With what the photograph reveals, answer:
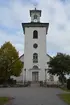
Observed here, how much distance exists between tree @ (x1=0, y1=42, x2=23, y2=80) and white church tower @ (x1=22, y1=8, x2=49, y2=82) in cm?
273

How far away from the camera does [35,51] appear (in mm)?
66000

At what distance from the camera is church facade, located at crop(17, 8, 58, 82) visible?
64.9m

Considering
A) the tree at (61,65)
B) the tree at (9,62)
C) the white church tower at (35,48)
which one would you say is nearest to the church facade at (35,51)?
the white church tower at (35,48)

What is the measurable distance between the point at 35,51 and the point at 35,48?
738 millimetres

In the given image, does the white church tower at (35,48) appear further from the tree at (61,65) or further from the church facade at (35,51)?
the tree at (61,65)

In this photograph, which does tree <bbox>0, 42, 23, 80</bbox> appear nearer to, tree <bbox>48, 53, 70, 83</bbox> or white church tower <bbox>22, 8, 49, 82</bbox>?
white church tower <bbox>22, 8, 49, 82</bbox>

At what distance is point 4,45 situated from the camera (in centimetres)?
6494

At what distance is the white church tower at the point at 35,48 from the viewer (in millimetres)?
65062

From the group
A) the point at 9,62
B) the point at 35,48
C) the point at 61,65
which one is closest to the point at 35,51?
the point at 35,48

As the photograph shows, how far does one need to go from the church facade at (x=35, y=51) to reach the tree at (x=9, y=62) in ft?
8.61

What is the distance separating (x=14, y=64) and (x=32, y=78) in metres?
5.80

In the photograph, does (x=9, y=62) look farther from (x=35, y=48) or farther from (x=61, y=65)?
(x=61, y=65)

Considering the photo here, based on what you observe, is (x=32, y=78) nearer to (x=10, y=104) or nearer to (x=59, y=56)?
(x=59, y=56)

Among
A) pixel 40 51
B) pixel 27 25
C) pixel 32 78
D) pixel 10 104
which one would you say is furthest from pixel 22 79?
pixel 10 104
